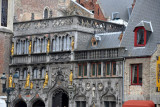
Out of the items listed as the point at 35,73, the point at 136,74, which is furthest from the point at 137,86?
the point at 35,73

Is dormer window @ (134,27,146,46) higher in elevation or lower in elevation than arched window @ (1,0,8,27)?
lower

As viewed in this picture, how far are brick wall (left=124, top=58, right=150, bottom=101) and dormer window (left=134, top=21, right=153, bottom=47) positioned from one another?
1.52 meters

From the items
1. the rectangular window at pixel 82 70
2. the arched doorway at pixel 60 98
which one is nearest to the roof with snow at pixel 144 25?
the rectangular window at pixel 82 70

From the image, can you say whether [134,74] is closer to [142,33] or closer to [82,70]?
[142,33]

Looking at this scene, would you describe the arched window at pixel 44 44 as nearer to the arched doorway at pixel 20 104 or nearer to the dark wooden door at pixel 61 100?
the dark wooden door at pixel 61 100

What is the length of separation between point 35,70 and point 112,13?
1987cm

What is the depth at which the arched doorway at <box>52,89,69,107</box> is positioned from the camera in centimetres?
4791

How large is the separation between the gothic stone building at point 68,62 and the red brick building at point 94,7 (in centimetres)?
1499

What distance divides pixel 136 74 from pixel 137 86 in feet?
3.41

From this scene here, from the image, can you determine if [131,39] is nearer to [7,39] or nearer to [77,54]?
[77,54]

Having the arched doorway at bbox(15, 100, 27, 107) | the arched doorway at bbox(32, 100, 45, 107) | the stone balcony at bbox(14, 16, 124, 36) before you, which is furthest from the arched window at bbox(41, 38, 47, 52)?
the arched doorway at bbox(15, 100, 27, 107)

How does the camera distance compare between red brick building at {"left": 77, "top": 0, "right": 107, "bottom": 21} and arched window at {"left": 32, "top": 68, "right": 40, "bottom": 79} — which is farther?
red brick building at {"left": 77, "top": 0, "right": 107, "bottom": 21}

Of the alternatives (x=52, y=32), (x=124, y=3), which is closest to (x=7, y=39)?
(x=52, y=32)

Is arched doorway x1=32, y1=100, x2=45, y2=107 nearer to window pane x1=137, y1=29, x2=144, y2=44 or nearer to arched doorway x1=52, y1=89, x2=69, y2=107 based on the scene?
arched doorway x1=52, y1=89, x2=69, y2=107
